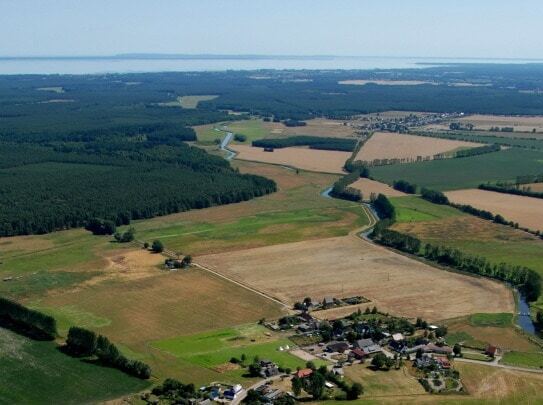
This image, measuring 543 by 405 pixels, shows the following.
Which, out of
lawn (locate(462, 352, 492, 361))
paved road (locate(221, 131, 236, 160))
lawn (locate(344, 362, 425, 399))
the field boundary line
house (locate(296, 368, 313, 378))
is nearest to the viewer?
lawn (locate(344, 362, 425, 399))

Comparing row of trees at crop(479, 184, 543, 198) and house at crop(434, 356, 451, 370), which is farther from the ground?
row of trees at crop(479, 184, 543, 198)

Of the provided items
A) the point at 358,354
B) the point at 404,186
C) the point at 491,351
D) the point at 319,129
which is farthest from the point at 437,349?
the point at 319,129

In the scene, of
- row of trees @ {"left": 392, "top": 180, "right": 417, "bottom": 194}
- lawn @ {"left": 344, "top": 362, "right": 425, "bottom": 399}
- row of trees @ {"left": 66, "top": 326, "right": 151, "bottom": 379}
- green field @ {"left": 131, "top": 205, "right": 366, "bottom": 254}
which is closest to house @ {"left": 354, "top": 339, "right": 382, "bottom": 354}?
lawn @ {"left": 344, "top": 362, "right": 425, "bottom": 399}

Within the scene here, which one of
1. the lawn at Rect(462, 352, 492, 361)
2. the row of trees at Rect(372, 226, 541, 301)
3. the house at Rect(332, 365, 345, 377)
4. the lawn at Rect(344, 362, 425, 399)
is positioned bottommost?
the lawn at Rect(344, 362, 425, 399)

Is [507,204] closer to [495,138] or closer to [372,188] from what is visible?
[372,188]

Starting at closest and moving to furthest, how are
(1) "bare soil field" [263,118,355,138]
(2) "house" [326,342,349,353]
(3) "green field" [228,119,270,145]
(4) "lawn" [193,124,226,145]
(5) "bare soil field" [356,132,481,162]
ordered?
(2) "house" [326,342,349,353]
(5) "bare soil field" [356,132,481,162]
(4) "lawn" [193,124,226,145]
(3) "green field" [228,119,270,145]
(1) "bare soil field" [263,118,355,138]

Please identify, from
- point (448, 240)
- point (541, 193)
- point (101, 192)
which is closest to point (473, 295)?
point (448, 240)

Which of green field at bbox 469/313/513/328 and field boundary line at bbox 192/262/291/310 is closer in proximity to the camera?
green field at bbox 469/313/513/328

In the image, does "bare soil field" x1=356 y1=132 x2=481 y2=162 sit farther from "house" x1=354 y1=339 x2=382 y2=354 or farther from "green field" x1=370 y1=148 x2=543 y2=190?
"house" x1=354 y1=339 x2=382 y2=354

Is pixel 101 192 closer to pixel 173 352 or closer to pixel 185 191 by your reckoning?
pixel 185 191
